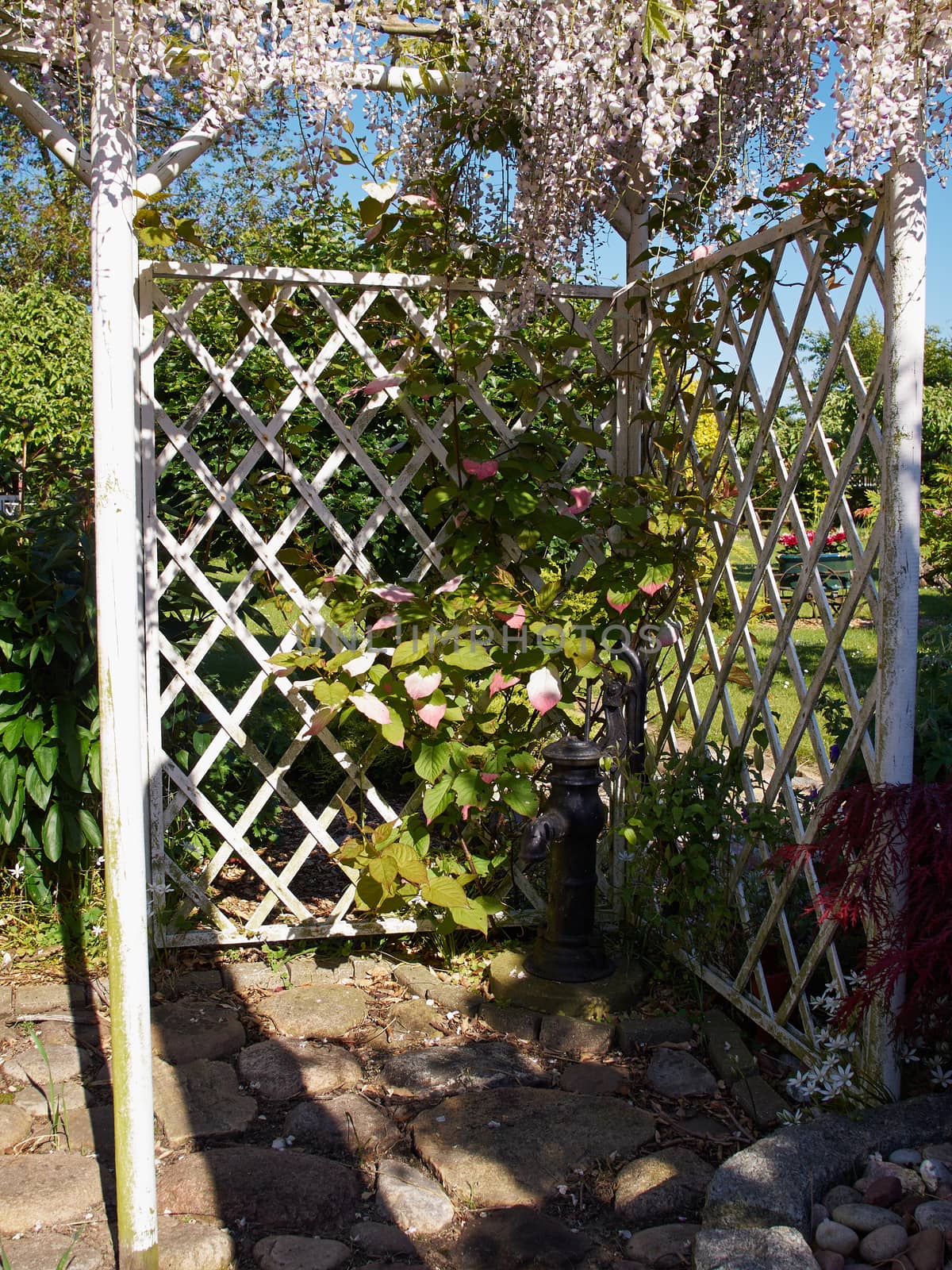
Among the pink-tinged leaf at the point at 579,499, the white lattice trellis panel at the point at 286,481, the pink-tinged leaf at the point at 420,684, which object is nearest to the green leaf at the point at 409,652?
the pink-tinged leaf at the point at 420,684

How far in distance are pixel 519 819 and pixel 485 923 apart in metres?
0.38

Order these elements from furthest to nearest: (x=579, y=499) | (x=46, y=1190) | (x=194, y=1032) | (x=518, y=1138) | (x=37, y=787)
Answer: (x=37, y=787), (x=579, y=499), (x=194, y=1032), (x=518, y=1138), (x=46, y=1190)

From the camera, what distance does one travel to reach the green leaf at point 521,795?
110 inches

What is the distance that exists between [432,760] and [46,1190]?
4.22 feet

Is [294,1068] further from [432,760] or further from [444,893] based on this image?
[432,760]

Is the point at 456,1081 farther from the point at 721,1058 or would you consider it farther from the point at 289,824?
the point at 289,824

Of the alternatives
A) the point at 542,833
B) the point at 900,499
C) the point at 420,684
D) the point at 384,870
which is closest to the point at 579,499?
the point at 420,684

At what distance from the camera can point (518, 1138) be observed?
2.17 metres

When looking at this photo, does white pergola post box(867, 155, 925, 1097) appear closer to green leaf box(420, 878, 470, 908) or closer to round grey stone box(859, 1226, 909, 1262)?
round grey stone box(859, 1226, 909, 1262)

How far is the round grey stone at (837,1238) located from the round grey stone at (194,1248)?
0.96 meters

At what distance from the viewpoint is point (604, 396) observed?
3.10m

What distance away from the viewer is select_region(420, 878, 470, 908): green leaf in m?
2.78

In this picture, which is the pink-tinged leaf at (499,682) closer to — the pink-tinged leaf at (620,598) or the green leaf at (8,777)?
the pink-tinged leaf at (620,598)

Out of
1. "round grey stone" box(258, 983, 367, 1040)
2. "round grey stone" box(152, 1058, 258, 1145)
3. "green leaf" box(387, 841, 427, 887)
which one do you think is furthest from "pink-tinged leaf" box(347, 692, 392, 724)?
"round grey stone" box(152, 1058, 258, 1145)
